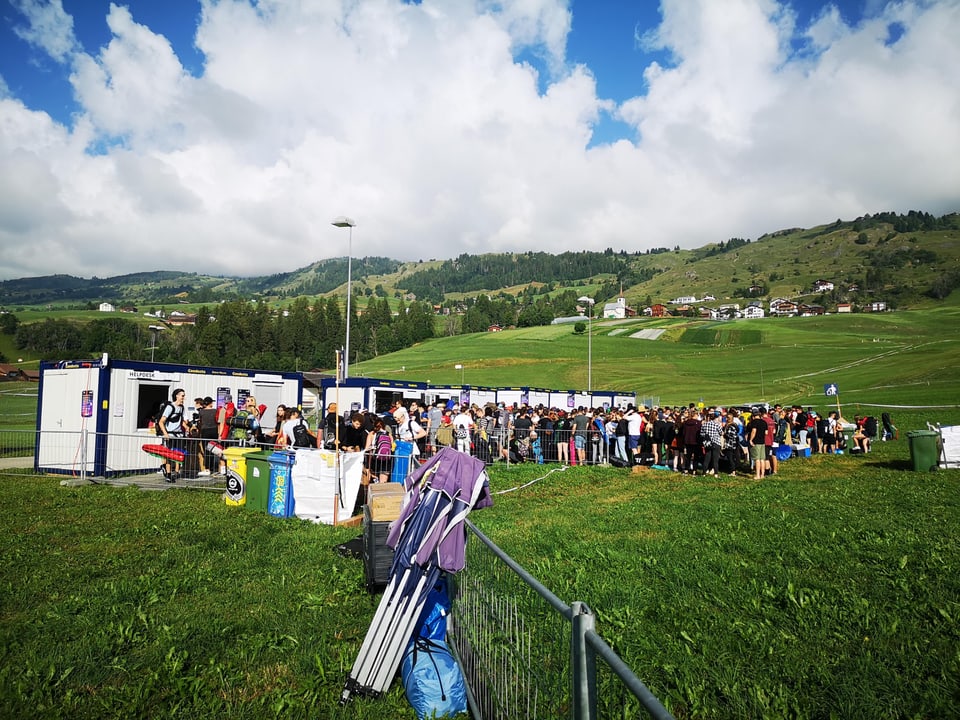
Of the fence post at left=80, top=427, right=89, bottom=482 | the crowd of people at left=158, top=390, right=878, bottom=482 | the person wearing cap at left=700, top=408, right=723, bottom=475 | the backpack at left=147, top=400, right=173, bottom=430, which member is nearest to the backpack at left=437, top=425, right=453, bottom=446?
the crowd of people at left=158, top=390, right=878, bottom=482

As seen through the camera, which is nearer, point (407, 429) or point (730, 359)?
point (407, 429)

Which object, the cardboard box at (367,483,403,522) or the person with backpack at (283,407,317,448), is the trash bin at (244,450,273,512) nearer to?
the person with backpack at (283,407,317,448)

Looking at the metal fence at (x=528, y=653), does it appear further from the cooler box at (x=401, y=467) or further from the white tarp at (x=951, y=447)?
the white tarp at (x=951, y=447)

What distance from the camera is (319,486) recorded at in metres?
10.3

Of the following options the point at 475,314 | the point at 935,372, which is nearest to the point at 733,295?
the point at 475,314

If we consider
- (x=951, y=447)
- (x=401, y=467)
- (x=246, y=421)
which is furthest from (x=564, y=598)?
(x=246, y=421)

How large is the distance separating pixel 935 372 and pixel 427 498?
65.0 m

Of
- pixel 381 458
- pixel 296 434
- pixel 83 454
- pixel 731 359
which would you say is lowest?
pixel 83 454

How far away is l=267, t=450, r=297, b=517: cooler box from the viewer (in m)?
10.2

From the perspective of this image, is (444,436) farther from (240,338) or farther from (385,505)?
(240,338)

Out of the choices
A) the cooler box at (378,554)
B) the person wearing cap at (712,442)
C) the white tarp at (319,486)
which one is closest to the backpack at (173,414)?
the white tarp at (319,486)

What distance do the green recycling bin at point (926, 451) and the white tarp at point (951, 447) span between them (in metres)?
0.13

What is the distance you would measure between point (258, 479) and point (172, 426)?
5.51 meters

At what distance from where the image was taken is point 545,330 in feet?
398
